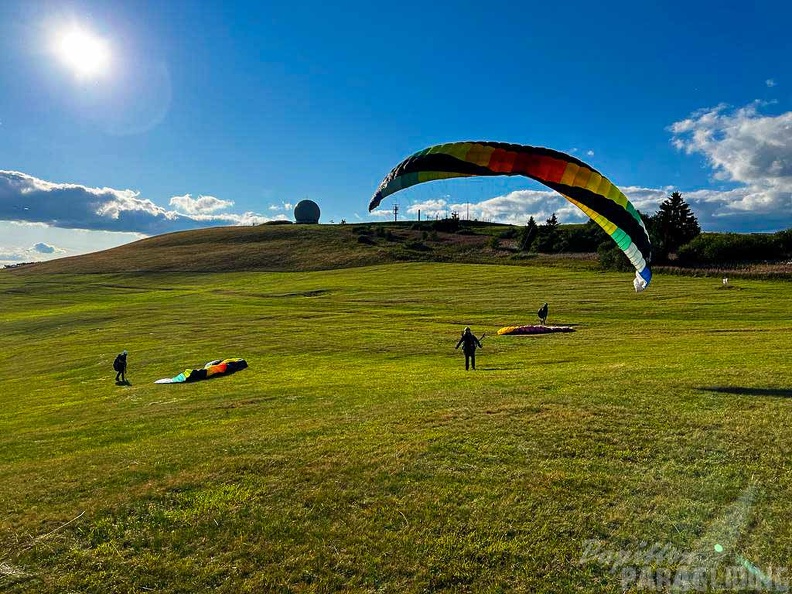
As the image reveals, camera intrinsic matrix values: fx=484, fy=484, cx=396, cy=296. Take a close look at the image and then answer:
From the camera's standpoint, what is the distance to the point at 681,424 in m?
12.9

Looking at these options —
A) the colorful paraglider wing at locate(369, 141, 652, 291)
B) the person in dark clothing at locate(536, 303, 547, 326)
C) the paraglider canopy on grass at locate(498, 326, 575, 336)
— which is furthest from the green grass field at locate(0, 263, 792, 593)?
the person in dark clothing at locate(536, 303, 547, 326)

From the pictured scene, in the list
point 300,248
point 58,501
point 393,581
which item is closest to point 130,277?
point 300,248

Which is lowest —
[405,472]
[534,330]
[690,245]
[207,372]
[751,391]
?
[207,372]

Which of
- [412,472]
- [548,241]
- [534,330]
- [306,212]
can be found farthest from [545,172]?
[306,212]

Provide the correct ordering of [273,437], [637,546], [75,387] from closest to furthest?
[637,546], [273,437], [75,387]

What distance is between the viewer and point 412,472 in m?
11.0

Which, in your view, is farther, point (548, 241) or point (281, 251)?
point (281, 251)

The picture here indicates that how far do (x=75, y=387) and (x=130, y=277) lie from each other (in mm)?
81880

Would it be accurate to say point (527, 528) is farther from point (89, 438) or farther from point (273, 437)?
point (89, 438)

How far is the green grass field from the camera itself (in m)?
8.07

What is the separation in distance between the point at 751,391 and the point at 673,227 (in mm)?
75791

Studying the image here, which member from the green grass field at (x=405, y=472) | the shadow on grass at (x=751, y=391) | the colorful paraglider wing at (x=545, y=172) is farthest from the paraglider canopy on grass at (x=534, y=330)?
the shadow on grass at (x=751, y=391)

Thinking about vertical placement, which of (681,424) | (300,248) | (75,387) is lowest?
(75,387)

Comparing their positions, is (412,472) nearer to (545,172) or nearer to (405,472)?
(405,472)
